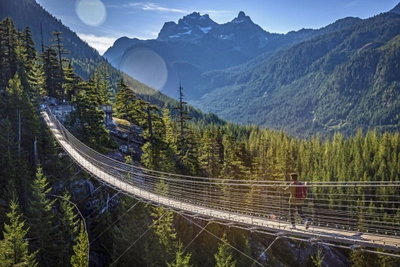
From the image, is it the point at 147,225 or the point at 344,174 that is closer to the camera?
the point at 147,225

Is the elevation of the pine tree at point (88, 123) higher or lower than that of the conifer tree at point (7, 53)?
lower

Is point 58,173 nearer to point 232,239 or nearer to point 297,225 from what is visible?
point 232,239

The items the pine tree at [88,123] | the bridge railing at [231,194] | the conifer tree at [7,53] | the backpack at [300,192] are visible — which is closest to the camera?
the backpack at [300,192]

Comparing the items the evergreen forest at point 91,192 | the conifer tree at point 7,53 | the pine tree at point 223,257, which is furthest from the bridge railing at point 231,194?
the conifer tree at point 7,53

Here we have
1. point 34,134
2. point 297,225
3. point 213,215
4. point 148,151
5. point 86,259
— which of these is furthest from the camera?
point 148,151

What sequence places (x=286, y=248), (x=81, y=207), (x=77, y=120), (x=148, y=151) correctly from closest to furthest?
1. (x=81, y=207)
2. (x=148, y=151)
3. (x=77, y=120)
4. (x=286, y=248)

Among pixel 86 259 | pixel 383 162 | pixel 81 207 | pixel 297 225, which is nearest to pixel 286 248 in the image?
pixel 81 207

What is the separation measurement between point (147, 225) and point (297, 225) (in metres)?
13.7

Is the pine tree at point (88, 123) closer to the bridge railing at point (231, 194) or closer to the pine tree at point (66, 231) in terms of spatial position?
the bridge railing at point (231, 194)

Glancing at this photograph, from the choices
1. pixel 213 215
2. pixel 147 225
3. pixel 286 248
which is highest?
pixel 213 215

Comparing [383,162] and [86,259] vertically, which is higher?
[86,259]

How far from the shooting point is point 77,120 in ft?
106

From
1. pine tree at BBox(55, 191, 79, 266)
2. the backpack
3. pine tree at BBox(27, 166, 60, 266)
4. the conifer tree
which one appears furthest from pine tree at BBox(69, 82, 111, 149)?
the backpack

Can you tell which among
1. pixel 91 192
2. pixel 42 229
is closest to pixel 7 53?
pixel 91 192
